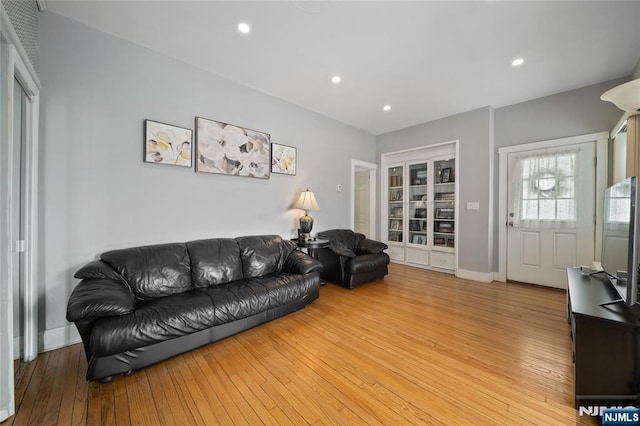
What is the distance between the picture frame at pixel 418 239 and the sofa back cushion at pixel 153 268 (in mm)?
4299

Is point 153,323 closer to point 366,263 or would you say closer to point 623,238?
point 366,263

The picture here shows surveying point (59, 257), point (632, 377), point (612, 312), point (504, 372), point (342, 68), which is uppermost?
point (342, 68)

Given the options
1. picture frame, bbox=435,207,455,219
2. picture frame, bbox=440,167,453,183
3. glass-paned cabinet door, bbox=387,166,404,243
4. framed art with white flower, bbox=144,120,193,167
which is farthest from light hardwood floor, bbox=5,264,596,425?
glass-paned cabinet door, bbox=387,166,404,243

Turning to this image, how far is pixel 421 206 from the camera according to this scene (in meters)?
5.00

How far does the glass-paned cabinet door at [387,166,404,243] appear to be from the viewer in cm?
532

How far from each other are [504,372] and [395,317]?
41.1 inches

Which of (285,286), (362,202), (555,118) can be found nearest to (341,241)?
(285,286)

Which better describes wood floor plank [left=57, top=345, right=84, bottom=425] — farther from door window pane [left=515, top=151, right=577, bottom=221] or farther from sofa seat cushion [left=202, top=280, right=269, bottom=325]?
door window pane [left=515, top=151, right=577, bottom=221]

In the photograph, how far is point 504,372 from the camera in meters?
1.77

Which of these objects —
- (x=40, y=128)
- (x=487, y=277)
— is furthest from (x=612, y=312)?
(x=40, y=128)

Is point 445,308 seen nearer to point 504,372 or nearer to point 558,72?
point 504,372

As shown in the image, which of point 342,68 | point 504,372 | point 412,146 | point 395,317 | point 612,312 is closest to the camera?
point 612,312

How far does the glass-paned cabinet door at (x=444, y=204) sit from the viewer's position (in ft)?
15.0

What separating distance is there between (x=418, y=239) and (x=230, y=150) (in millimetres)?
→ 4046
